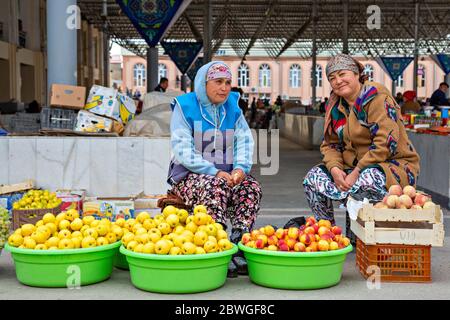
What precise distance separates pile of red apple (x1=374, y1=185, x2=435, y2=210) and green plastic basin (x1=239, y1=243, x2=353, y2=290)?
0.46 meters

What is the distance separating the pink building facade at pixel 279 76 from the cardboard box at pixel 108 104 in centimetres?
6841

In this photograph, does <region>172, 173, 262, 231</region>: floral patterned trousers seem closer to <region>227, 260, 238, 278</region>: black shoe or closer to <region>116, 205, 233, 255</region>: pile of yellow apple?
<region>116, 205, 233, 255</region>: pile of yellow apple

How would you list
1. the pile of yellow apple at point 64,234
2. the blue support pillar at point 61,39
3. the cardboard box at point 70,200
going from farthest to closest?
the blue support pillar at point 61,39
the cardboard box at point 70,200
the pile of yellow apple at point 64,234

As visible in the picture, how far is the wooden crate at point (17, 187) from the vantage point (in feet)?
23.7

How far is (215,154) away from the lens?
5441 millimetres

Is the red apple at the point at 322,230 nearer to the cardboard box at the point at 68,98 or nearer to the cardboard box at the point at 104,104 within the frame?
the cardboard box at the point at 104,104

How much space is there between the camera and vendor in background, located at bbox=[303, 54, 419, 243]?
207 inches

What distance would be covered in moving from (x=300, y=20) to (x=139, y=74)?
139ft

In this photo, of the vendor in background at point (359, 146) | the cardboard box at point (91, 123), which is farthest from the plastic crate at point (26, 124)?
the vendor in background at point (359, 146)

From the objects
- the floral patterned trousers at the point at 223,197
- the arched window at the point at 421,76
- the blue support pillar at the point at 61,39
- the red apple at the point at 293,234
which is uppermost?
the arched window at the point at 421,76

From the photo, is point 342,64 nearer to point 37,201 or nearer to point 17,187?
point 37,201

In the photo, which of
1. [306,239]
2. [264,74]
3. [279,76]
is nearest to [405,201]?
[306,239]

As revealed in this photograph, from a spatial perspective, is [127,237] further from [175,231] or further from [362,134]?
[362,134]
